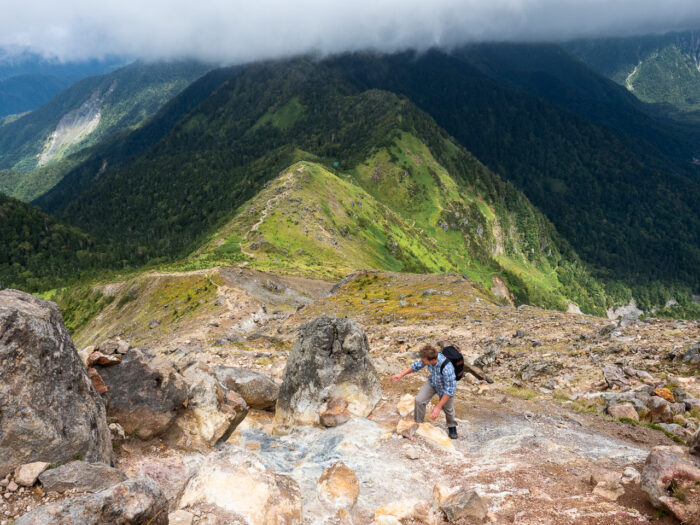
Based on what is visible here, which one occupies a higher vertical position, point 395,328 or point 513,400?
point 513,400

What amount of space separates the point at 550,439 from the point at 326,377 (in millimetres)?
9721

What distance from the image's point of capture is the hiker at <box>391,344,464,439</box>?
14.9 m

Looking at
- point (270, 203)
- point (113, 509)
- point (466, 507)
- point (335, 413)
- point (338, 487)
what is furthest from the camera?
point (270, 203)

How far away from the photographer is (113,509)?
28.2 feet

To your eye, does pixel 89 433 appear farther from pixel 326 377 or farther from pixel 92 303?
pixel 92 303

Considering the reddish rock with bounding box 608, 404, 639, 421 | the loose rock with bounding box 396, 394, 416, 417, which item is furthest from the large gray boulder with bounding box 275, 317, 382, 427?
the reddish rock with bounding box 608, 404, 639, 421

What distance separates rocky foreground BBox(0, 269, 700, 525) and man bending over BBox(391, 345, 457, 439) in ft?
1.88

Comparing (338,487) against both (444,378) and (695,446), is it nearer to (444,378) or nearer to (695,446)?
(444,378)

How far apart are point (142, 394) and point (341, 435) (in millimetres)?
8154

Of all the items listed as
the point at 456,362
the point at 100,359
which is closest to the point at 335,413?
the point at 456,362

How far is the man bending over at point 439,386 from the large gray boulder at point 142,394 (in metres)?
9.94

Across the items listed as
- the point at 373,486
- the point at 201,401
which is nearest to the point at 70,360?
the point at 201,401

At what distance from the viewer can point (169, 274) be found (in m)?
94.9

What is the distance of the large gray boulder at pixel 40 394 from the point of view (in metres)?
10.2
